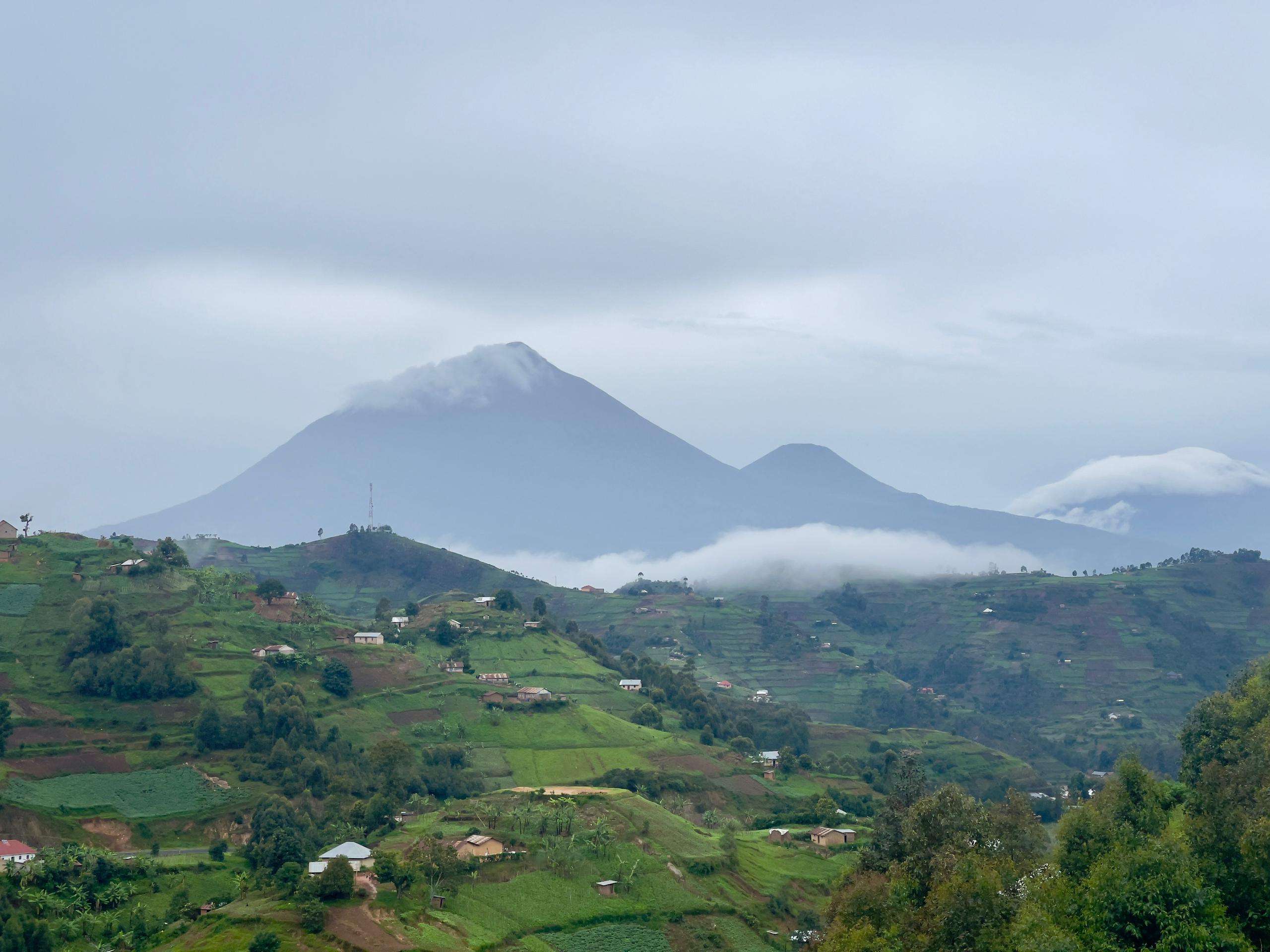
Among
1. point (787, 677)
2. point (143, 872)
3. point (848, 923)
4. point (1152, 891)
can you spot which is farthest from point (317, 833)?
point (787, 677)

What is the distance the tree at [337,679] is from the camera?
340 feet

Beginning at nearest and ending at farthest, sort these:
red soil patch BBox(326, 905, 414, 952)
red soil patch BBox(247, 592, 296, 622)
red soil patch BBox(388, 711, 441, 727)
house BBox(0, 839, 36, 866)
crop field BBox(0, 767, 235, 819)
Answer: red soil patch BBox(326, 905, 414, 952) → house BBox(0, 839, 36, 866) → crop field BBox(0, 767, 235, 819) → red soil patch BBox(388, 711, 441, 727) → red soil patch BBox(247, 592, 296, 622)

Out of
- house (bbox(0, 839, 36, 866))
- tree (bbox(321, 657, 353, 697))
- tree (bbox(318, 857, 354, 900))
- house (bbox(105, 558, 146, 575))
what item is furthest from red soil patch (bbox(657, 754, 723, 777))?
house (bbox(0, 839, 36, 866))

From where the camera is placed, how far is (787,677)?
7288 inches

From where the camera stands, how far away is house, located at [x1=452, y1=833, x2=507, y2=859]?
222 ft

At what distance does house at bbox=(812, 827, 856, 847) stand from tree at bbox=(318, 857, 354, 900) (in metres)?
35.3

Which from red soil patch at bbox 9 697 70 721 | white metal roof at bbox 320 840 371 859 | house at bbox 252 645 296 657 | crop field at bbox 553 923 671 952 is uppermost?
house at bbox 252 645 296 657

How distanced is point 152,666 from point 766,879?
153 ft

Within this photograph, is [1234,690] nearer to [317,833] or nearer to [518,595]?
[317,833]

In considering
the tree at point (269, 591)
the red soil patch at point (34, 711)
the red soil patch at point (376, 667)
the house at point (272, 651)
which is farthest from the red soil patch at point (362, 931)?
the tree at point (269, 591)

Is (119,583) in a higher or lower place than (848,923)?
higher

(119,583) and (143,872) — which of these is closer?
(143,872)

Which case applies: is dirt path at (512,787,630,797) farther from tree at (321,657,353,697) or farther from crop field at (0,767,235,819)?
crop field at (0,767,235,819)

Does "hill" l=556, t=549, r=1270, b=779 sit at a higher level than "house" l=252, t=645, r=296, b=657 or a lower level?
lower
